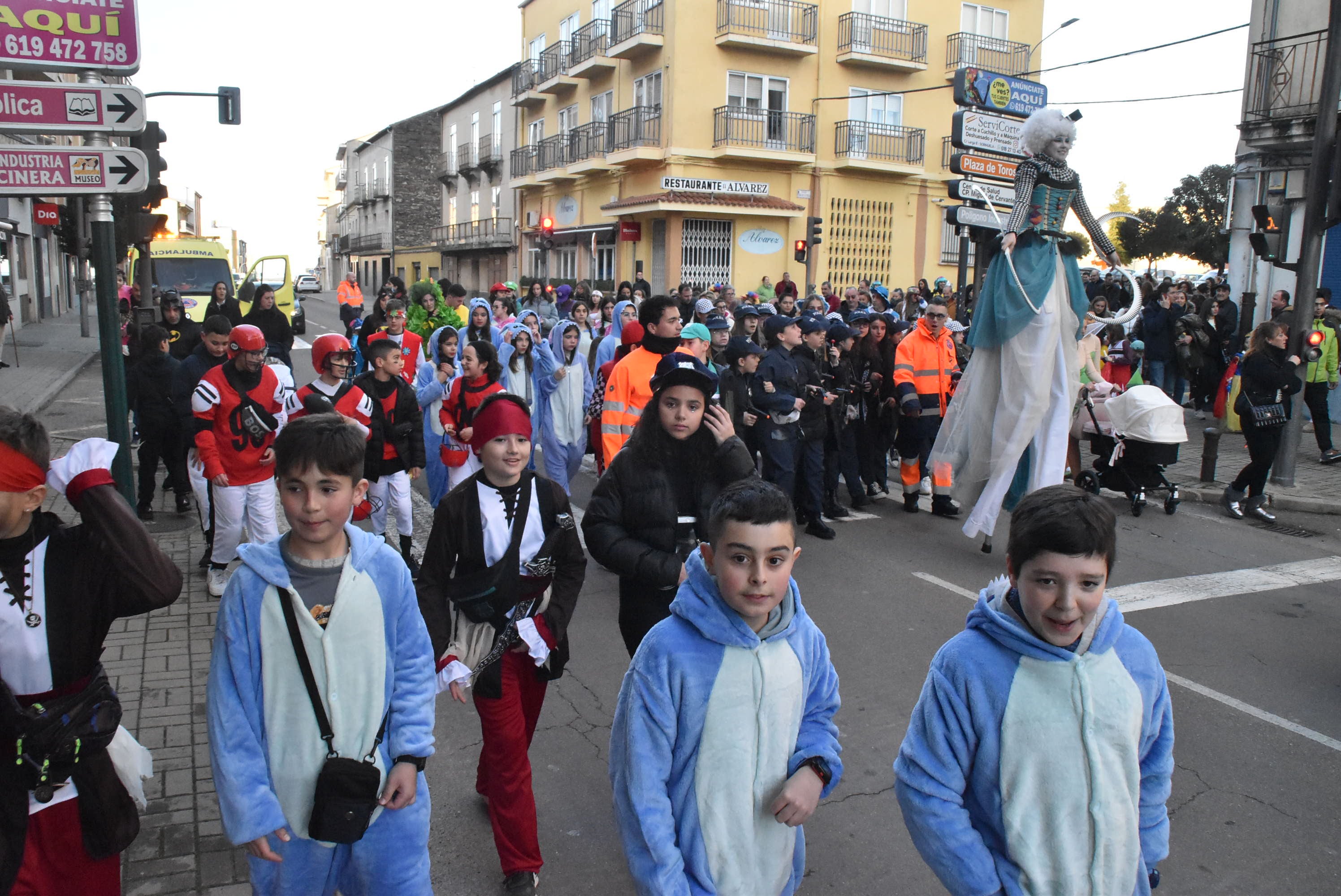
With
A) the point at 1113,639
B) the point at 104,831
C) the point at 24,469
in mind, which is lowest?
the point at 104,831

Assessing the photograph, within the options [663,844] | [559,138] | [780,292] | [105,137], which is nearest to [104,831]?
[663,844]

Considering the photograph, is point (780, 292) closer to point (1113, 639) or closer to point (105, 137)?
point (105, 137)

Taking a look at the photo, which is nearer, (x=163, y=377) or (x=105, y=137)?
(x=105, y=137)

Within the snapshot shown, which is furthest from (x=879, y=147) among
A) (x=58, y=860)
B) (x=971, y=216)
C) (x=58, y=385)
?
(x=58, y=860)

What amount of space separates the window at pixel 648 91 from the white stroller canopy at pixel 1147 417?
2341cm

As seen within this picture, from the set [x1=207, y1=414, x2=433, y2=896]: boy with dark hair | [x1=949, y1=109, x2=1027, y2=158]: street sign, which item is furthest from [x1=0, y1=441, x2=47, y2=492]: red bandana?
[x1=949, y1=109, x2=1027, y2=158]: street sign

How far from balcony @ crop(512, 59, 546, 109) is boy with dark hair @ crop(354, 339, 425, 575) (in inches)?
1319

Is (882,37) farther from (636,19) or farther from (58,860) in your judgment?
(58,860)

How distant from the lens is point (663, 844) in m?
2.25

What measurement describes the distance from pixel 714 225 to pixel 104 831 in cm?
2933

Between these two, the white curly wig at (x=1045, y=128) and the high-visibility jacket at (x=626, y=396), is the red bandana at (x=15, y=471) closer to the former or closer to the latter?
the high-visibility jacket at (x=626, y=396)

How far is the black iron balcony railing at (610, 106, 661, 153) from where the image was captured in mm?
30094

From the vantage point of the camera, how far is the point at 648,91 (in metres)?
31.0

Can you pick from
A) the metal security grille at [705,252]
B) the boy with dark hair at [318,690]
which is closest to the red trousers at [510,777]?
the boy with dark hair at [318,690]
